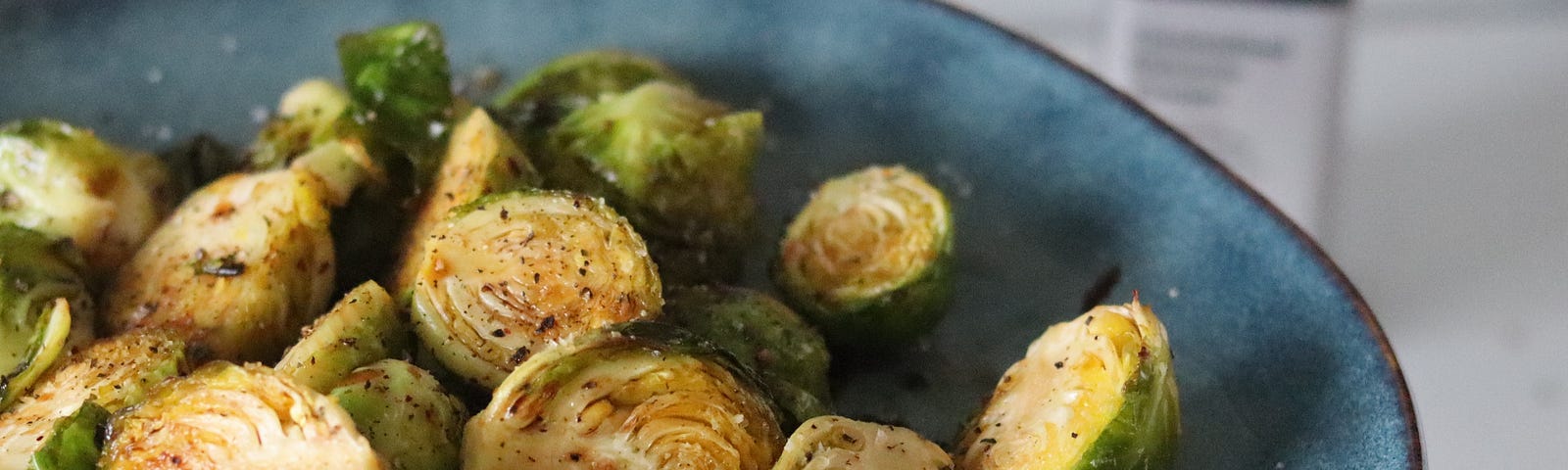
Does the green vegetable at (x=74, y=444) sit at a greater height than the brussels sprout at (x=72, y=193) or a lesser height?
lesser

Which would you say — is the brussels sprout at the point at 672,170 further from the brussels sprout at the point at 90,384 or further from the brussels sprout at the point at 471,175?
the brussels sprout at the point at 90,384

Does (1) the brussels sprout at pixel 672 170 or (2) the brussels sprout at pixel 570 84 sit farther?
(2) the brussels sprout at pixel 570 84

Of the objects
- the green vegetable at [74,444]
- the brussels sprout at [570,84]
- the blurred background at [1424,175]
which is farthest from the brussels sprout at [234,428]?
the blurred background at [1424,175]

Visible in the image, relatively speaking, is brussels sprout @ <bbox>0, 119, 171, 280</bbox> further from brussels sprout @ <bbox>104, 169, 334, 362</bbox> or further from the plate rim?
the plate rim

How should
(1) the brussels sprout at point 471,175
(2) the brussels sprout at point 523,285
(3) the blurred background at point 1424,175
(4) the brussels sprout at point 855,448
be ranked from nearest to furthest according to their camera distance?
1. (4) the brussels sprout at point 855,448
2. (2) the brussels sprout at point 523,285
3. (1) the brussels sprout at point 471,175
4. (3) the blurred background at point 1424,175

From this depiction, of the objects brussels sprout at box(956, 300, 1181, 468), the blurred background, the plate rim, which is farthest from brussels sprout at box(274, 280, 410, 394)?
the blurred background

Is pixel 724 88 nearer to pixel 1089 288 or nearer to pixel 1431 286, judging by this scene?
pixel 1089 288

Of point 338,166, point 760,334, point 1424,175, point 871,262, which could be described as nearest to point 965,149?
point 871,262
